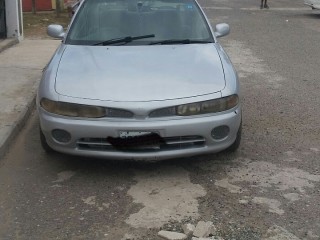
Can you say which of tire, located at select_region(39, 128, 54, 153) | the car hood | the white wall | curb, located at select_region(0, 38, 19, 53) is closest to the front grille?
the car hood

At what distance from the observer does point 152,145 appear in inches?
174

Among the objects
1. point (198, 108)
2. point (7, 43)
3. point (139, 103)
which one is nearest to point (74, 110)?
point (139, 103)

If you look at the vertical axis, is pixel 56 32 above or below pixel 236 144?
above

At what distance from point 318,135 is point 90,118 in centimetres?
269

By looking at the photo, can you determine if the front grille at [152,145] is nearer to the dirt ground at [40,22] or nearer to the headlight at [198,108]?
the headlight at [198,108]

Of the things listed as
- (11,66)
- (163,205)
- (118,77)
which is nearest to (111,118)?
(118,77)

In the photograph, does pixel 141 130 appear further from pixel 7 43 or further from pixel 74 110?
pixel 7 43

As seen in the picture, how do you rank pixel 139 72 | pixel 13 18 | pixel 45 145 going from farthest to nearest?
1. pixel 13 18
2. pixel 45 145
3. pixel 139 72

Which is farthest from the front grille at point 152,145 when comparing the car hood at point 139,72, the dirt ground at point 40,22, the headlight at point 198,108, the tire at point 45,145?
the dirt ground at point 40,22

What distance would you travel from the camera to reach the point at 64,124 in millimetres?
4434

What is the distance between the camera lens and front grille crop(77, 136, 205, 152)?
4.42 metres

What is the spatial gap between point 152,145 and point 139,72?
0.72 metres

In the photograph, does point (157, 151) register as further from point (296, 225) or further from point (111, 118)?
point (296, 225)

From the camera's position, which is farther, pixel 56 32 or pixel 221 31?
pixel 221 31
